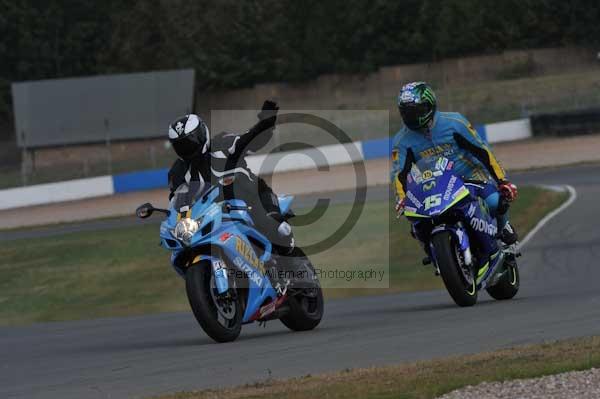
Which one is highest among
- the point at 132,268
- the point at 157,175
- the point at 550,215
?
the point at 550,215

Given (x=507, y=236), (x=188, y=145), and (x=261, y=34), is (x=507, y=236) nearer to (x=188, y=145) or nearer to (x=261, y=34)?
(x=188, y=145)

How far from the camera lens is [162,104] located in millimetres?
55438

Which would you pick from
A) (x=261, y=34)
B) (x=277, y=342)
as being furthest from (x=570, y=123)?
(x=261, y=34)

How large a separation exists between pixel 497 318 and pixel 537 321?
0.54 metres

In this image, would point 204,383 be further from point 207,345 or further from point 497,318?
point 497,318

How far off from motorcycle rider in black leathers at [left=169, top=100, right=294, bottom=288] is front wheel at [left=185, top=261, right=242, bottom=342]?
80cm

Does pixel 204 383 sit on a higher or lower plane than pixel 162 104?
higher

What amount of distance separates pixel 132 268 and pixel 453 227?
11364 mm

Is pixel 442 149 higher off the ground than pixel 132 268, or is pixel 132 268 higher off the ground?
pixel 442 149

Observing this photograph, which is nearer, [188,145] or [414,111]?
[188,145]

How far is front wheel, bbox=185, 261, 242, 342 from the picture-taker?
9.35 m

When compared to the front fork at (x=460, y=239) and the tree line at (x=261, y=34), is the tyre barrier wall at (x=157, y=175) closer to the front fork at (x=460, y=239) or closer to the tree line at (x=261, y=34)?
the tree line at (x=261, y=34)

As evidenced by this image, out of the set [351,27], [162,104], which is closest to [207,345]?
[162,104]

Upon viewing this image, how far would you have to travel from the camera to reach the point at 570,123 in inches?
1505
